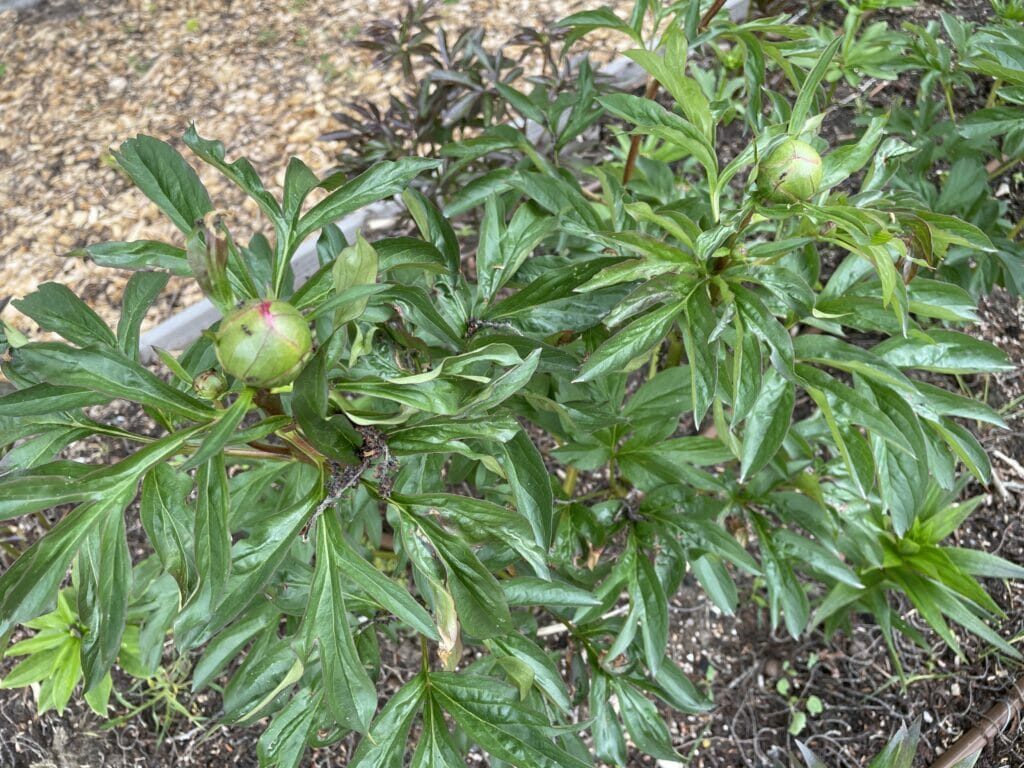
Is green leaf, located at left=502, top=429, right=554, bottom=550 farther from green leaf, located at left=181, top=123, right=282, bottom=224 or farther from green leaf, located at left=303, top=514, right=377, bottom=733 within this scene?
green leaf, located at left=181, top=123, right=282, bottom=224

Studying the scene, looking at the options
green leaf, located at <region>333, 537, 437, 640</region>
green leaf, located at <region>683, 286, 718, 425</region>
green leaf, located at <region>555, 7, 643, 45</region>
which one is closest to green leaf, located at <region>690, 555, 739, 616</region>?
green leaf, located at <region>683, 286, 718, 425</region>

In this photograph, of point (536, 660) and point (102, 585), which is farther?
point (536, 660)

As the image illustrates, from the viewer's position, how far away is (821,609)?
151cm

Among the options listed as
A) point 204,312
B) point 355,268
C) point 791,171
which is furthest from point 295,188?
point 204,312

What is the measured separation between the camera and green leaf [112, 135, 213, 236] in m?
0.85

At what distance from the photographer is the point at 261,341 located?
64 cm

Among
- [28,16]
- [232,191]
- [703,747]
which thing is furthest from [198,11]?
[703,747]

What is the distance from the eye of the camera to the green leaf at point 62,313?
32.2 inches

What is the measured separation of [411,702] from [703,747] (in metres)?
0.97

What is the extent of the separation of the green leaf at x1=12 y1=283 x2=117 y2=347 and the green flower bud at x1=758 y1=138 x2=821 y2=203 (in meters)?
0.68

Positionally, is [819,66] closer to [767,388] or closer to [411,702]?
[767,388]

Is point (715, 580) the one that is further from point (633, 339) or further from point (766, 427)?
point (633, 339)

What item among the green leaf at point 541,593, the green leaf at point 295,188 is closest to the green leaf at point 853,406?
the green leaf at point 541,593

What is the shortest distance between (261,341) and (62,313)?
1.10ft
